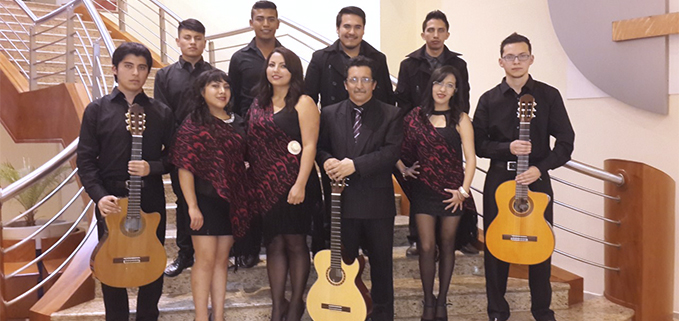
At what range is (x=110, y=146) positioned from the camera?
272 cm

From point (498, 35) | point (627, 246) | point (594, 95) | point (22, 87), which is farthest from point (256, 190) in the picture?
point (22, 87)

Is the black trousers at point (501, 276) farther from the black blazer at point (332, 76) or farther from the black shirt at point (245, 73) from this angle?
the black shirt at point (245, 73)

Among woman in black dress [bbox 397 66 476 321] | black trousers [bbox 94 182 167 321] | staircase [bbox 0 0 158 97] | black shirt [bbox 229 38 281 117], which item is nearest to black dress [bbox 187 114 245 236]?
black trousers [bbox 94 182 167 321]

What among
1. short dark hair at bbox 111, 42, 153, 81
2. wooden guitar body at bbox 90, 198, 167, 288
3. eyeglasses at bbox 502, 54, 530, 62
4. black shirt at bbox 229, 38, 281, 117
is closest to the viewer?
wooden guitar body at bbox 90, 198, 167, 288

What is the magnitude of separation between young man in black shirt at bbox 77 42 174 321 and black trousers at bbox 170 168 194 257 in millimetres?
102

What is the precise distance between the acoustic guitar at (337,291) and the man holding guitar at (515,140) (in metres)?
0.74

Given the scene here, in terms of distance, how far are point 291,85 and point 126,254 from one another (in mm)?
1078

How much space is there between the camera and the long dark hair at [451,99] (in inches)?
118

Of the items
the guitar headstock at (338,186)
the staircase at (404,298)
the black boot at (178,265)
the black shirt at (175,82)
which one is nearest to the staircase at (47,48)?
the black shirt at (175,82)

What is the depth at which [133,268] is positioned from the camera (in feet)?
8.64

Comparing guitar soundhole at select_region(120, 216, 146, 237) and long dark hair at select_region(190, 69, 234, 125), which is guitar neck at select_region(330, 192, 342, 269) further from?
guitar soundhole at select_region(120, 216, 146, 237)

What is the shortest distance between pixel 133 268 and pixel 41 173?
84 centimetres

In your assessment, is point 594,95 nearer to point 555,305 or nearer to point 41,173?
point 555,305

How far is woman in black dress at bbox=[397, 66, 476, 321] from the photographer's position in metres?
3.01
